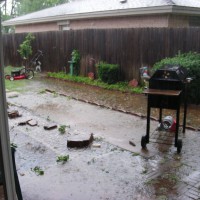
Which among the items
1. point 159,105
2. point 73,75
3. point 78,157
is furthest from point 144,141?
point 73,75

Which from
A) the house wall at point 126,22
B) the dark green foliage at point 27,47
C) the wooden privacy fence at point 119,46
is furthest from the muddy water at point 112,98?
the house wall at point 126,22

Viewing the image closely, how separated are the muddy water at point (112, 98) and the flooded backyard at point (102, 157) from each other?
0.05m

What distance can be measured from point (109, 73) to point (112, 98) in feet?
6.05

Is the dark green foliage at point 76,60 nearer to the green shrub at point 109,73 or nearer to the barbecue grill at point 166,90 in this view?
the green shrub at point 109,73

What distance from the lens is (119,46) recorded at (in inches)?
406

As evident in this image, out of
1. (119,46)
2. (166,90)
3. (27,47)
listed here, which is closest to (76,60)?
(119,46)

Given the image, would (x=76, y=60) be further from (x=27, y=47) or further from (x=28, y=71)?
(x=27, y=47)

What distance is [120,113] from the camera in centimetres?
688

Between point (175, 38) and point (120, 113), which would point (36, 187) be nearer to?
point (120, 113)

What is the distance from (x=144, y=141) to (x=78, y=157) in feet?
3.69

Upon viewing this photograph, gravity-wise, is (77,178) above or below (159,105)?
below

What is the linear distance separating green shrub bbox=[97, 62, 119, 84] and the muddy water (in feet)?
1.75

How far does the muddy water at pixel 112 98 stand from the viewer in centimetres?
675

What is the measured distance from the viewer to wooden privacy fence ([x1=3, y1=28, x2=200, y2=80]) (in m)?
8.70
